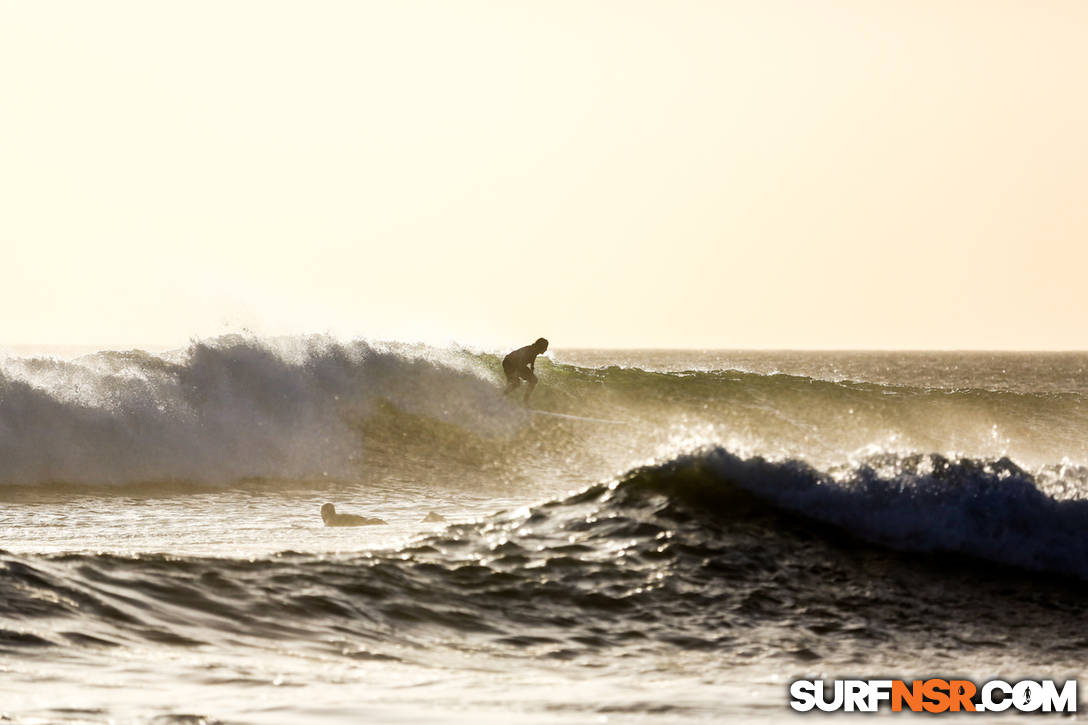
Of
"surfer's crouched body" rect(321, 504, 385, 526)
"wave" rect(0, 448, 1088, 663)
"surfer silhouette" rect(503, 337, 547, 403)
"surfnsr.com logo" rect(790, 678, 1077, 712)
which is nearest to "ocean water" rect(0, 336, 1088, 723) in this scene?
"wave" rect(0, 448, 1088, 663)

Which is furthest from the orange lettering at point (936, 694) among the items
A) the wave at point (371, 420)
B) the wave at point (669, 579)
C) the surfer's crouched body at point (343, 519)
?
the wave at point (371, 420)

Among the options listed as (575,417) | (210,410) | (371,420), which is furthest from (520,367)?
Result: (210,410)

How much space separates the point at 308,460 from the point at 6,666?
12.9 metres

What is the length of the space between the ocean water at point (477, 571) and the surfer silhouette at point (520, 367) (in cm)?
332

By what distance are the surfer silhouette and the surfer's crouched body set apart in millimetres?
9579

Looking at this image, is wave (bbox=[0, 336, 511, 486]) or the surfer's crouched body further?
wave (bbox=[0, 336, 511, 486])

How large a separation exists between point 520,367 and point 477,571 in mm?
14020

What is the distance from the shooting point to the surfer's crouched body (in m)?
14.0

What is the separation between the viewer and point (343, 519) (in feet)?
46.5

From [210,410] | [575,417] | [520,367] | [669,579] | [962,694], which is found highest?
[520,367]

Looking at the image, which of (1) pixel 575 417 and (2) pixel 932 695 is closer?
(2) pixel 932 695

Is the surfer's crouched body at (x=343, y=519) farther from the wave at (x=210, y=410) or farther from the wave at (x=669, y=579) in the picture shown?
the wave at (x=210, y=410)

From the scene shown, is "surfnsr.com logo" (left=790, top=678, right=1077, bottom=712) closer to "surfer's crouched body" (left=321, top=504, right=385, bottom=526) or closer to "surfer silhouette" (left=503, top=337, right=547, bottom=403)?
"surfer's crouched body" (left=321, top=504, right=385, bottom=526)

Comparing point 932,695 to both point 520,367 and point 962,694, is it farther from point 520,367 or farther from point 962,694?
point 520,367
